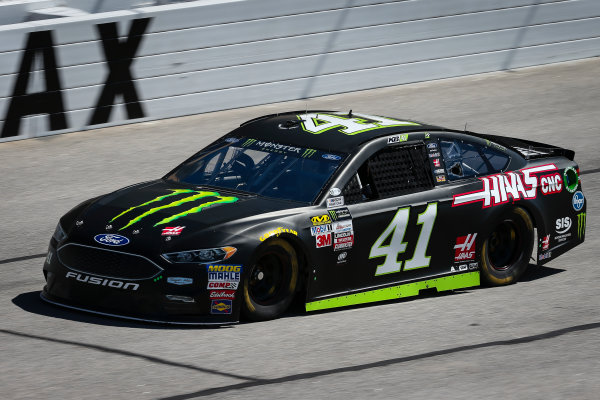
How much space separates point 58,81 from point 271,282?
7.21 m

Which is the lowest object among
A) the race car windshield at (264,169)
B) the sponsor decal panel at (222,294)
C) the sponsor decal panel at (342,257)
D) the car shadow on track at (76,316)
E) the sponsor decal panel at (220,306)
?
the car shadow on track at (76,316)

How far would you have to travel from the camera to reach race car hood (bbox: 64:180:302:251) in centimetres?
730

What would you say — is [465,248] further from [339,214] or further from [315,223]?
[315,223]

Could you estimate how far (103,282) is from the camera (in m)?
7.30

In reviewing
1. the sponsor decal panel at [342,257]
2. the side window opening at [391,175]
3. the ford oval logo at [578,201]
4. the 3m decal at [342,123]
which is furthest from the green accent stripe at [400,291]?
the ford oval logo at [578,201]

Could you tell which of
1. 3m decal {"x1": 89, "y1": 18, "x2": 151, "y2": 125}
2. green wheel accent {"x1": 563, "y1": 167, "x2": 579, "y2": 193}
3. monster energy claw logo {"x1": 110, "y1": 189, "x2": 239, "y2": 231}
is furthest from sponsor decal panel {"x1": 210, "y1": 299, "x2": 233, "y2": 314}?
3m decal {"x1": 89, "y1": 18, "x2": 151, "y2": 125}

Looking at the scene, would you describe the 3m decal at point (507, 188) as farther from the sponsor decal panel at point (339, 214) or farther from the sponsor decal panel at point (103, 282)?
the sponsor decal panel at point (103, 282)

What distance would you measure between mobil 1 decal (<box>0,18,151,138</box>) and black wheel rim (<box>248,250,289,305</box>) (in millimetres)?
7025

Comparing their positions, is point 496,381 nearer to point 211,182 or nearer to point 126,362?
point 126,362

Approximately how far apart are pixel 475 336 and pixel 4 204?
5.92 metres

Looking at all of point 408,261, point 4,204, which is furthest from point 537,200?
point 4,204

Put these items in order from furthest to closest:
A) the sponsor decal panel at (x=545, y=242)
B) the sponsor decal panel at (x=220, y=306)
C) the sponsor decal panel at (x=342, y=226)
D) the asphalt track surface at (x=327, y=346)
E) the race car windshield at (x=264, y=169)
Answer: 1. the sponsor decal panel at (x=545, y=242)
2. the race car windshield at (x=264, y=169)
3. the sponsor decal panel at (x=342, y=226)
4. the sponsor decal panel at (x=220, y=306)
5. the asphalt track surface at (x=327, y=346)

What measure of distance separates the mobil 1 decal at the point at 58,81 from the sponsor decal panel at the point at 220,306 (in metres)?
7.21

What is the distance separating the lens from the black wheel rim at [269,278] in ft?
24.6
